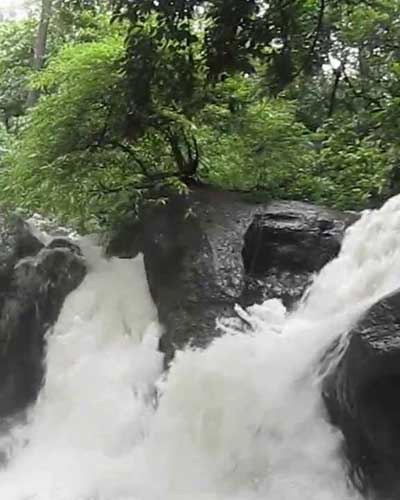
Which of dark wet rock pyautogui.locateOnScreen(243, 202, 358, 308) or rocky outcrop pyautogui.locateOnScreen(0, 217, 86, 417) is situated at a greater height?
dark wet rock pyautogui.locateOnScreen(243, 202, 358, 308)

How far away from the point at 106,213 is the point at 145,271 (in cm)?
84

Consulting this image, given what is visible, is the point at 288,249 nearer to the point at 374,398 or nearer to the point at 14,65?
the point at 374,398

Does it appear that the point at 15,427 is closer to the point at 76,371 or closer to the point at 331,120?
the point at 76,371

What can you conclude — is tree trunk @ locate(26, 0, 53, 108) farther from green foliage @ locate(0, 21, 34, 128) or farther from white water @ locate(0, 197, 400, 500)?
white water @ locate(0, 197, 400, 500)

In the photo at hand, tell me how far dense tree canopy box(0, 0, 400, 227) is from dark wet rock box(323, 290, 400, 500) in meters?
2.18

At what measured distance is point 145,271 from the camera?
6996mm

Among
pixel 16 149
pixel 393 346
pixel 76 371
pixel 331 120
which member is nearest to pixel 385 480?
pixel 393 346

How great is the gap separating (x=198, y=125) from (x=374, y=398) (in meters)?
3.84

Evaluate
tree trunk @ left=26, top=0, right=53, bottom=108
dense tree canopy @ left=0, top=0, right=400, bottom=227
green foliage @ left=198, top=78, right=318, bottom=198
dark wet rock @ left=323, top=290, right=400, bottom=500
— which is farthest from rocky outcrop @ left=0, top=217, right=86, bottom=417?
tree trunk @ left=26, top=0, right=53, bottom=108

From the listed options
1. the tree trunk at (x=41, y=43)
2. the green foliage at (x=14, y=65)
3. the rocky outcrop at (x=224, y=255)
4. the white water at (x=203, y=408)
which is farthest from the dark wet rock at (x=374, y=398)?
the green foliage at (x=14, y=65)

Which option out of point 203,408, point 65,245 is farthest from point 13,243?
point 203,408

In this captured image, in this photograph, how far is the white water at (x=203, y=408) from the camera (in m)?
4.69

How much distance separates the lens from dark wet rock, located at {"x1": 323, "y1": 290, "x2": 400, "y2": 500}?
13.0ft

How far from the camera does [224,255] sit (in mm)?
6430
